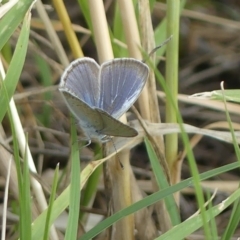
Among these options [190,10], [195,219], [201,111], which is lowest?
[195,219]

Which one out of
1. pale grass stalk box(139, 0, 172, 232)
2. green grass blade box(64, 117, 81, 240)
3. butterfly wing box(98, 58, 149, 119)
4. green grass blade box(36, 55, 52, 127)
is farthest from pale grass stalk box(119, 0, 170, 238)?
green grass blade box(36, 55, 52, 127)

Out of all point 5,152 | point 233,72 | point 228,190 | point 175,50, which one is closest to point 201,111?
point 233,72

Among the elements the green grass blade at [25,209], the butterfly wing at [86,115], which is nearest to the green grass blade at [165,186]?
the butterfly wing at [86,115]

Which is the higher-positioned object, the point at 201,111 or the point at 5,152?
the point at 201,111

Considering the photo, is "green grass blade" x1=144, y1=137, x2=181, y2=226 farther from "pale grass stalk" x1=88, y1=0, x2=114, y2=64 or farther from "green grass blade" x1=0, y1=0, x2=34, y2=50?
"green grass blade" x1=0, y1=0, x2=34, y2=50

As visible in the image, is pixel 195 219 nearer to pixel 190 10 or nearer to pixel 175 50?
pixel 175 50

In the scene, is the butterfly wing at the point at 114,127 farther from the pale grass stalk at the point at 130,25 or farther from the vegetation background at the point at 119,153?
the pale grass stalk at the point at 130,25

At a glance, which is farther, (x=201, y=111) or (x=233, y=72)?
(x=233, y=72)
